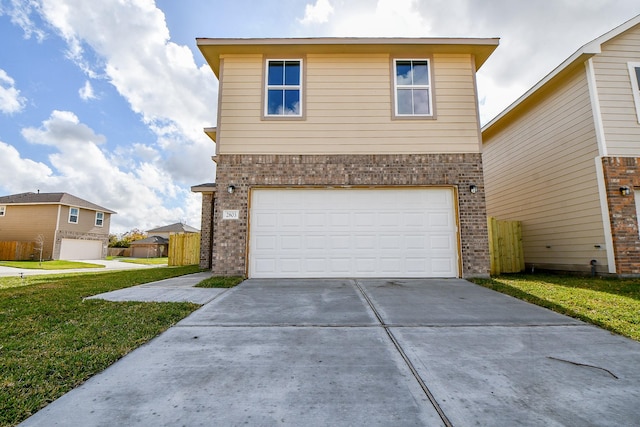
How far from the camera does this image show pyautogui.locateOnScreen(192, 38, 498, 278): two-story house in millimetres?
7203

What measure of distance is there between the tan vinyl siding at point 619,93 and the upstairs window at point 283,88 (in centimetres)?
773

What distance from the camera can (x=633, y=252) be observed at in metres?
7.13

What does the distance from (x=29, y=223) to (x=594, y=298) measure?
1222 inches

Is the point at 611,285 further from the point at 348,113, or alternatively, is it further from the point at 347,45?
the point at 347,45

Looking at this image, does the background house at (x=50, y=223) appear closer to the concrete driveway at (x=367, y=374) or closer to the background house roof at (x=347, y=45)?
the background house roof at (x=347, y=45)

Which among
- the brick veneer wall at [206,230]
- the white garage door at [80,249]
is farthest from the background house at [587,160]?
the white garage door at [80,249]

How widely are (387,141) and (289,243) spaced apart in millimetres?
3518

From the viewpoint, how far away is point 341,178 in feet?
24.1

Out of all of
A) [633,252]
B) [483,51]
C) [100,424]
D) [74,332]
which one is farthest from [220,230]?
[633,252]

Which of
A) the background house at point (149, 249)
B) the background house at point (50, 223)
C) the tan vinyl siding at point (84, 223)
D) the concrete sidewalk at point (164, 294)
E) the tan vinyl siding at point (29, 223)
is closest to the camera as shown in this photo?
the concrete sidewalk at point (164, 294)

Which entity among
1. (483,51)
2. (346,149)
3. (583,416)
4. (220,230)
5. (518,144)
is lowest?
(583,416)

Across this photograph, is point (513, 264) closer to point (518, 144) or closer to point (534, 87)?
point (518, 144)

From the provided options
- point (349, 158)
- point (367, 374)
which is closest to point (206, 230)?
point (349, 158)

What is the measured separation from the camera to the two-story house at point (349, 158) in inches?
284
